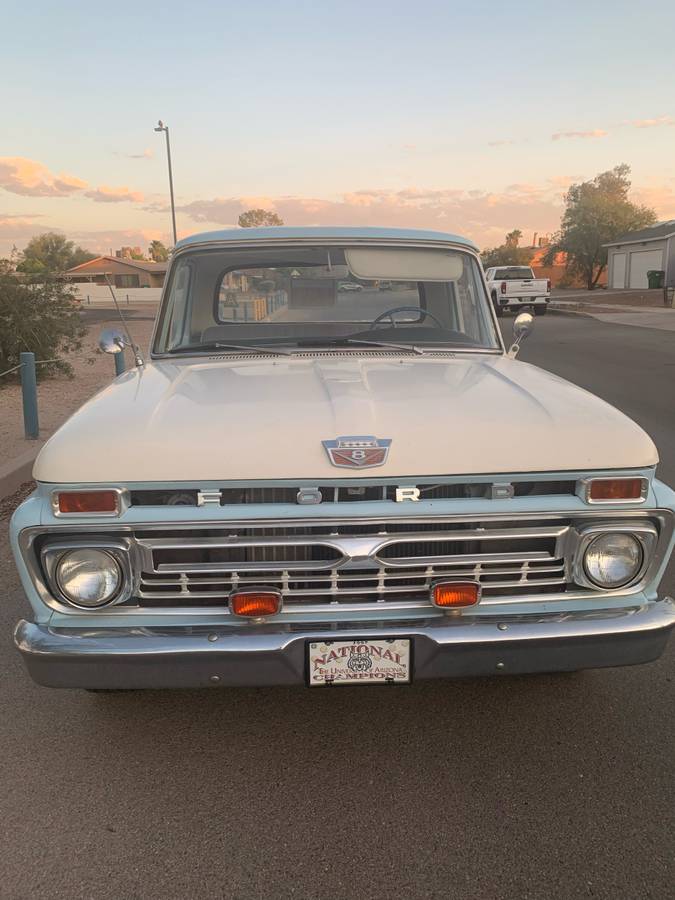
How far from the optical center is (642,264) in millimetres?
48906

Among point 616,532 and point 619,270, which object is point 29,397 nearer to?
point 616,532

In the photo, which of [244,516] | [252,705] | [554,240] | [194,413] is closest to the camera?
[244,516]

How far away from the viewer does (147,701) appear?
3314 millimetres

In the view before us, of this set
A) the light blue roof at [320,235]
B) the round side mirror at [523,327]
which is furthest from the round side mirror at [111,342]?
the round side mirror at [523,327]

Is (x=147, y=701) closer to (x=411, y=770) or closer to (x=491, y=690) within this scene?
(x=411, y=770)

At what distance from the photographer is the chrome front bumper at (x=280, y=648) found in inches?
97.7

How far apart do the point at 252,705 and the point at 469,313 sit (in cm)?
223

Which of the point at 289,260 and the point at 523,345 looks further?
the point at 523,345

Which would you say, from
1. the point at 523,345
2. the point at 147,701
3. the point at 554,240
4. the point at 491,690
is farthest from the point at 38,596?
the point at 554,240

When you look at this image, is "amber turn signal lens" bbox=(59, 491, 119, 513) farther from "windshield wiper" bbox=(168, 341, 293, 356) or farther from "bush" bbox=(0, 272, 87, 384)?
"bush" bbox=(0, 272, 87, 384)

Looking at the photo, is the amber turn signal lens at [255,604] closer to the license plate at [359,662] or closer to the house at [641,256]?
the license plate at [359,662]

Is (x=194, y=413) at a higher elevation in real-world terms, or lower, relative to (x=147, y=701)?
higher

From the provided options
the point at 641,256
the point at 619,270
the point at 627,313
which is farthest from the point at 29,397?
the point at 619,270

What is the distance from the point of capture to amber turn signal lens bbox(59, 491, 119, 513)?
247cm
